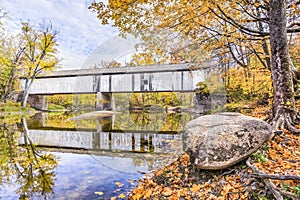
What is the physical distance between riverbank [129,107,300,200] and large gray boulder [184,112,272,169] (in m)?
0.15

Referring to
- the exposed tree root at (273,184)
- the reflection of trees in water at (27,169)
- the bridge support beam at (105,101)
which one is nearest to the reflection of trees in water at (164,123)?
the reflection of trees in water at (27,169)

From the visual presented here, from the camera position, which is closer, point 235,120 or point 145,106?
point 235,120

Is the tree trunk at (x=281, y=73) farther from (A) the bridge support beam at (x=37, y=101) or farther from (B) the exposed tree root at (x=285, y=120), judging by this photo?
(A) the bridge support beam at (x=37, y=101)

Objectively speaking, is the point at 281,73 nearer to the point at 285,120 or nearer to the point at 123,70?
the point at 285,120

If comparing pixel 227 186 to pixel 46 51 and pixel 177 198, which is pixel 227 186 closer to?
pixel 177 198

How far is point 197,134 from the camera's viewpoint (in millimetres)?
3783

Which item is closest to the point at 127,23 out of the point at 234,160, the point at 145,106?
the point at 234,160

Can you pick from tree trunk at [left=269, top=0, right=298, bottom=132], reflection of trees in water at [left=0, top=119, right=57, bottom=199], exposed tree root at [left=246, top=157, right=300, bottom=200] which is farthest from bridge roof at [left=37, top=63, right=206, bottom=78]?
exposed tree root at [left=246, top=157, right=300, bottom=200]

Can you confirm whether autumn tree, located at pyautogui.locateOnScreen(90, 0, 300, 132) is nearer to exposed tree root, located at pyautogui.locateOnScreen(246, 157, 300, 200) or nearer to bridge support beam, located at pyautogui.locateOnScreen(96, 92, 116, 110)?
exposed tree root, located at pyautogui.locateOnScreen(246, 157, 300, 200)

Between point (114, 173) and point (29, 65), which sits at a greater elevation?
point (29, 65)

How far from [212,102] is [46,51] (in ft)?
64.9

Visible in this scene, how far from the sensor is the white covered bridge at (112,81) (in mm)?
17812

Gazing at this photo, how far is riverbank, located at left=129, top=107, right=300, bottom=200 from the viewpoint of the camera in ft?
8.00

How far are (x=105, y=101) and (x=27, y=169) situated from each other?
73.3 feet
